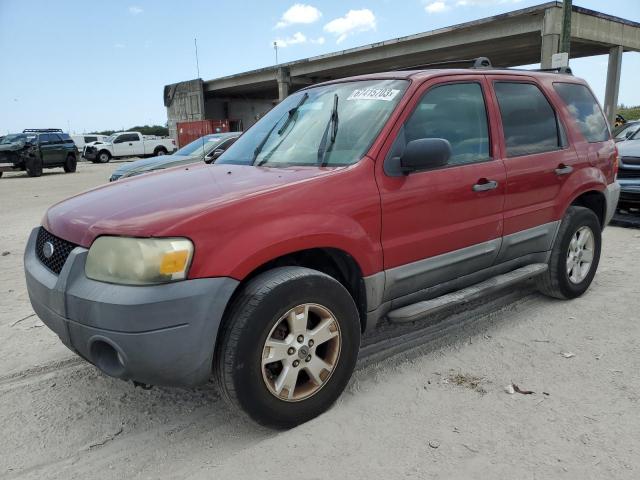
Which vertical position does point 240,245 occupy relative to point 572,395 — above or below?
above

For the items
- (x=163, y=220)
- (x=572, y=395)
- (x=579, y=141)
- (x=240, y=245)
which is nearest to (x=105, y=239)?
(x=163, y=220)

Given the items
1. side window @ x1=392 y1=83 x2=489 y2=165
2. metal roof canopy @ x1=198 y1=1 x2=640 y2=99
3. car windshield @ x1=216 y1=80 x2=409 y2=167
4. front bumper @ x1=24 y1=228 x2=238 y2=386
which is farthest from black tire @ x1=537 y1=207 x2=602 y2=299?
metal roof canopy @ x1=198 y1=1 x2=640 y2=99

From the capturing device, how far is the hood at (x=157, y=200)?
93.4 inches

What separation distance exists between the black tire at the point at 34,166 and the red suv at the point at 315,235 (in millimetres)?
20608

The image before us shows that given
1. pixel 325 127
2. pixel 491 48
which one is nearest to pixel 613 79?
pixel 491 48

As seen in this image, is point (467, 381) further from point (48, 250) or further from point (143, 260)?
point (48, 250)

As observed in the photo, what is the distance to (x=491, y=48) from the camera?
2664cm

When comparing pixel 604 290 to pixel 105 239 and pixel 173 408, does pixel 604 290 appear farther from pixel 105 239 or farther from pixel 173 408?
pixel 105 239

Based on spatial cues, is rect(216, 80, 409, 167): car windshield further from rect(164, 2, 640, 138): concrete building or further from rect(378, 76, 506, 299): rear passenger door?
rect(164, 2, 640, 138): concrete building

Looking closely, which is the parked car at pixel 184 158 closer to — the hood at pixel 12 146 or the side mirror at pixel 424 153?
the side mirror at pixel 424 153

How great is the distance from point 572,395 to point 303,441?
153 centimetres

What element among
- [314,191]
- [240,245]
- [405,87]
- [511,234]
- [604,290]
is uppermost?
Result: [405,87]

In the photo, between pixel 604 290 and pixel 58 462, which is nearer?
pixel 58 462

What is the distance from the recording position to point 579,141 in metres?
4.25
